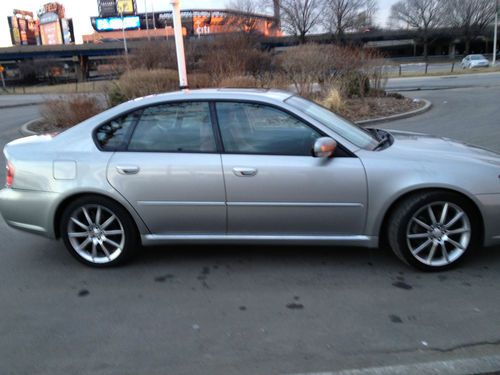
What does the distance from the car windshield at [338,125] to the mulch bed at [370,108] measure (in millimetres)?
8232

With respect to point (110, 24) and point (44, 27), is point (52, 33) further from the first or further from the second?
point (110, 24)

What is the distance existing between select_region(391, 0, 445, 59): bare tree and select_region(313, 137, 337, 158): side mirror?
75.2 m

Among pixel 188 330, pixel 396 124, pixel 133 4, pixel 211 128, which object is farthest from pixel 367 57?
pixel 133 4

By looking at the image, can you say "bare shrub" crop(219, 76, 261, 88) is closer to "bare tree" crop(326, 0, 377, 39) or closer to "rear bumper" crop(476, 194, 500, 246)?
"rear bumper" crop(476, 194, 500, 246)

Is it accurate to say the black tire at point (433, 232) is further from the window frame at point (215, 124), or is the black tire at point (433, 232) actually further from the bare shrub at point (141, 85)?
the bare shrub at point (141, 85)

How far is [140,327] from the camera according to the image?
3.21 meters

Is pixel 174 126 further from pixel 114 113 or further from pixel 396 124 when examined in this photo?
pixel 396 124

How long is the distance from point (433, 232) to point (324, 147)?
1120mm

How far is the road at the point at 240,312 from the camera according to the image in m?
2.82

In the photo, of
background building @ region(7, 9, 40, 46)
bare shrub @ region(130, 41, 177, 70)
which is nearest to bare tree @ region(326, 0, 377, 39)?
bare shrub @ region(130, 41, 177, 70)

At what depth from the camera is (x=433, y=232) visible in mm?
3695

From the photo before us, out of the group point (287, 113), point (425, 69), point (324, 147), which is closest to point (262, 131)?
point (287, 113)

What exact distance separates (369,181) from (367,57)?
44.2ft

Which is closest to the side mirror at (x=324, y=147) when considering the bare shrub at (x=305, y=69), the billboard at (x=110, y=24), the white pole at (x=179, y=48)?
the white pole at (x=179, y=48)
